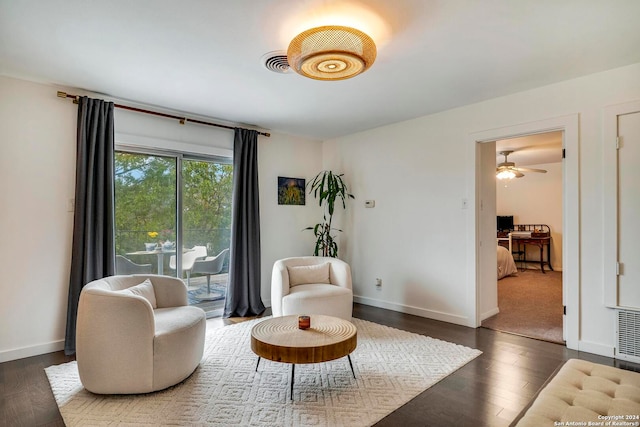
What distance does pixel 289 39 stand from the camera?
2479 mm

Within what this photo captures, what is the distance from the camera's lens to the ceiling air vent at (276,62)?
268 cm

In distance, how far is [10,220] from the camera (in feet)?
10.1

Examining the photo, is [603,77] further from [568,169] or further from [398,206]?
[398,206]

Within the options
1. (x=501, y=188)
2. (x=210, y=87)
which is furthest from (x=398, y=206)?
(x=501, y=188)

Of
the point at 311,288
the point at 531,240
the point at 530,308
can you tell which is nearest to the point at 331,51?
the point at 311,288

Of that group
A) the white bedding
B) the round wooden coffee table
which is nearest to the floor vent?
the round wooden coffee table

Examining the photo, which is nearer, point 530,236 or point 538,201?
point 530,236

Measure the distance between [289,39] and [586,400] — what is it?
2630mm

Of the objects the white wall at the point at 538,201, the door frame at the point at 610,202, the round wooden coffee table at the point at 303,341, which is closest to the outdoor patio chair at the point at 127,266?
the round wooden coffee table at the point at 303,341

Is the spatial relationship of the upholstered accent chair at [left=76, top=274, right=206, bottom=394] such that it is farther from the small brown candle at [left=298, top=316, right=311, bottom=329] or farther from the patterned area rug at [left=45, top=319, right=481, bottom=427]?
the small brown candle at [left=298, top=316, right=311, bottom=329]

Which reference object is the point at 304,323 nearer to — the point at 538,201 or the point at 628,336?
the point at 628,336

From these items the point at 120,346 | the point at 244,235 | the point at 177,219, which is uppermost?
the point at 177,219

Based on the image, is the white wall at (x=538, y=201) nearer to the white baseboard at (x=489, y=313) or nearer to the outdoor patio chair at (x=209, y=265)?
the white baseboard at (x=489, y=313)

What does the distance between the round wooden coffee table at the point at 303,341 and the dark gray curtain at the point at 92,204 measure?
183 cm
